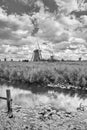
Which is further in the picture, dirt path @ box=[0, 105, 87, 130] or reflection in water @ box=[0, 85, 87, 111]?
reflection in water @ box=[0, 85, 87, 111]

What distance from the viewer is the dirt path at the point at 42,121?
207 inches

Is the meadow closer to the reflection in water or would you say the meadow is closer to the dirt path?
the reflection in water

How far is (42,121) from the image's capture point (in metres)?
5.88

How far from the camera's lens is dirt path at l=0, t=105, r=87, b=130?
5254 millimetres

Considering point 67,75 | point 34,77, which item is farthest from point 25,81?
point 67,75

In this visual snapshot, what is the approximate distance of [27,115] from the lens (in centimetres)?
654

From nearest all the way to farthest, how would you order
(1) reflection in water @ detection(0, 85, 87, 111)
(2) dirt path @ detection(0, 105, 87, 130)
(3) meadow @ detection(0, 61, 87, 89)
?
1. (2) dirt path @ detection(0, 105, 87, 130)
2. (1) reflection in water @ detection(0, 85, 87, 111)
3. (3) meadow @ detection(0, 61, 87, 89)

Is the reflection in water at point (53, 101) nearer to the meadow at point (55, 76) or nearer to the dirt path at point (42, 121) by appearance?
the dirt path at point (42, 121)

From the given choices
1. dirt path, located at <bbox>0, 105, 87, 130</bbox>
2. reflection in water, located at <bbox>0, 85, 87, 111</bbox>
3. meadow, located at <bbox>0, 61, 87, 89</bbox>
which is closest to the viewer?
dirt path, located at <bbox>0, 105, 87, 130</bbox>

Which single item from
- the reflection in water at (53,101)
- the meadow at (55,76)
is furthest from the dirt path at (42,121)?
the meadow at (55,76)

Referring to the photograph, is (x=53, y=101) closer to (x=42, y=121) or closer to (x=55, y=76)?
(x=42, y=121)

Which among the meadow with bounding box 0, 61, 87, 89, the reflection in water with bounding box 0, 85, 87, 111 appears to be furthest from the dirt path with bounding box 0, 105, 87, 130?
the meadow with bounding box 0, 61, 87, 89

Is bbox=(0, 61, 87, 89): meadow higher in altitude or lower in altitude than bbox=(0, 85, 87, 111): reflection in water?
higher

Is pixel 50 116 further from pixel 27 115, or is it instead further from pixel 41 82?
pixel 41 82
